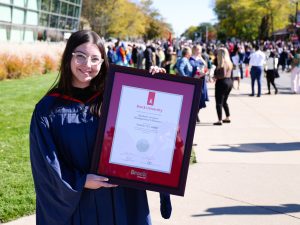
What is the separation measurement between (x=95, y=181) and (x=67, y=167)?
21cm

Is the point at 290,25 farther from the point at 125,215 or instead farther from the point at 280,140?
the point at 125,215

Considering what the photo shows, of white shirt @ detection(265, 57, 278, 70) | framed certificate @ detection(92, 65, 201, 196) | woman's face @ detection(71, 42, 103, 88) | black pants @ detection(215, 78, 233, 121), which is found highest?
woman's face @ detection(71, 42, 103, 88)

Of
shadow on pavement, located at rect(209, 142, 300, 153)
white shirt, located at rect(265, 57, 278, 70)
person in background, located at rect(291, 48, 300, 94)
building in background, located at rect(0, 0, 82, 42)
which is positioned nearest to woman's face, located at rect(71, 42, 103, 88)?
shadow on pavement, located at rect(209, 142, 300, 153)

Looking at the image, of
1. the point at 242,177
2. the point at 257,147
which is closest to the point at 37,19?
the point at 257,147

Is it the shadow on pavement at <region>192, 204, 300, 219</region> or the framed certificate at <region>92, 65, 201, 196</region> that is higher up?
the framed certificate at <region>92, 65, 201, 196</region>

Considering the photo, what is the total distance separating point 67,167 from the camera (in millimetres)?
2461

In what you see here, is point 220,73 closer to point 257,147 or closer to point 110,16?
point 257,147

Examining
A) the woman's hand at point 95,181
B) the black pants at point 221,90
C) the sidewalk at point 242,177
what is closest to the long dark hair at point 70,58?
the woman's hand at point 95,181

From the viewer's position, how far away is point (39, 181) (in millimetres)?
2406

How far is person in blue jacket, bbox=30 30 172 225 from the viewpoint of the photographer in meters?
2.37

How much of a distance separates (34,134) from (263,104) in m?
12.7

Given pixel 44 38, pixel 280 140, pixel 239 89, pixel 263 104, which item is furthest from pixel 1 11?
pixel 280 140

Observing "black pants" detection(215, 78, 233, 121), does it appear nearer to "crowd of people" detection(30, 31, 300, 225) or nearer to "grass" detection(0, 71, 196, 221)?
"grass" detection(0, 71, 196, 221)

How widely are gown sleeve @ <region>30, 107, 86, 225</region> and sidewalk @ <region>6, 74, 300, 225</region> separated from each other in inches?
84.1
